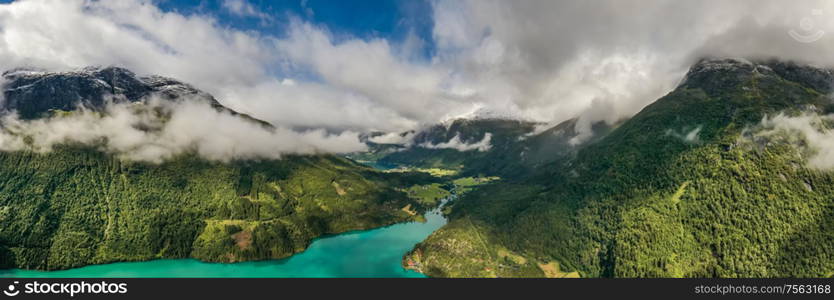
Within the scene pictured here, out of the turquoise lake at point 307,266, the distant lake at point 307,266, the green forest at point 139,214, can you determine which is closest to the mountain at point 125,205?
the green forest at point 139,214

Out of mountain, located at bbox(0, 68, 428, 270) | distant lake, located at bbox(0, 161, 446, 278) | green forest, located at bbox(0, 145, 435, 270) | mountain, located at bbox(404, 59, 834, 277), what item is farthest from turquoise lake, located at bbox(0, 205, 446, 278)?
mountain, located at bbox(404, 59, 834, 277)

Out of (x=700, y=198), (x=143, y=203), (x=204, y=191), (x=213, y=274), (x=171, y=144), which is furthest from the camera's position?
(x=171, y=144)

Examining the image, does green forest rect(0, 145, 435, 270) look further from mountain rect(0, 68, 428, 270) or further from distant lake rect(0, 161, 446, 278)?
distant lake rect(0, 161, 446, 278)

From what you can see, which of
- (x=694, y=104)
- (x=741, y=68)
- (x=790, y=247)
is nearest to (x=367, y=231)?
(x=790, y=247)

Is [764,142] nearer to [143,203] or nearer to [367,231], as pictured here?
[367,231]

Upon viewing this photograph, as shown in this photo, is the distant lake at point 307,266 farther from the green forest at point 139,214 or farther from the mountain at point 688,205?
the mountain at point 688,205
